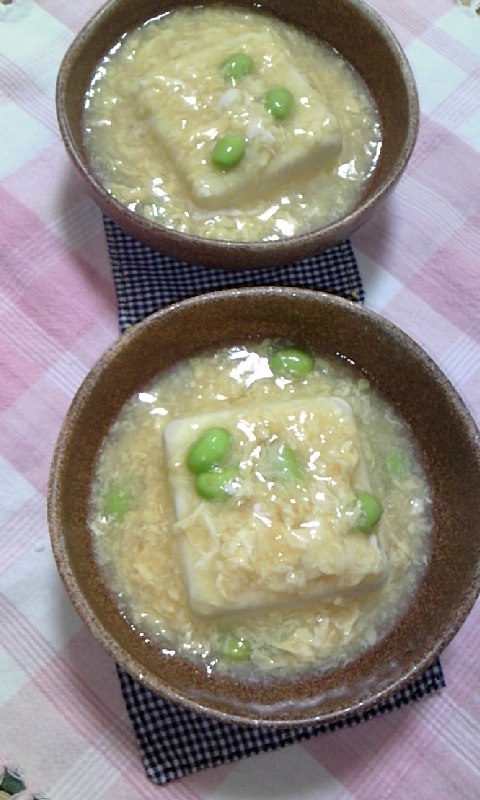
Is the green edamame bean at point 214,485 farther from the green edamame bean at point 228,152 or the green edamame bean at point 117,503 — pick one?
the green edamame bean at point 228,152

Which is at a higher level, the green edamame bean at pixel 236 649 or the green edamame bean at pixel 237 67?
the green edamame bean at pixel 237 67

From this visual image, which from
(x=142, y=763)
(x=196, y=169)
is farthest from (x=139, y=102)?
(x=142, y=763)

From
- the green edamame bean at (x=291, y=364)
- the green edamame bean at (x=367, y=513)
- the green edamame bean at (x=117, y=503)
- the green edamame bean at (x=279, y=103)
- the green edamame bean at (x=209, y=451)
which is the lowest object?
the green edamame bean at (x=367, y=513)

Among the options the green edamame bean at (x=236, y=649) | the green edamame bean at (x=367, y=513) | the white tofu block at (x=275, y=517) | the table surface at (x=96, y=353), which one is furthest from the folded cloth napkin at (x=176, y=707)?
the green edamame bean at (x=367, y=513)

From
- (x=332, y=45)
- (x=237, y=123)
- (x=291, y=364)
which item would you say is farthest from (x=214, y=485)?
(x=332, y=45)

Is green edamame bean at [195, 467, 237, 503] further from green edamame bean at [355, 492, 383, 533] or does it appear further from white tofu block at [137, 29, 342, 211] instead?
white tofu block at [137, 29, 342, 211]

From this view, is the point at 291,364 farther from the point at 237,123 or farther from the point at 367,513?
the point at 237,123

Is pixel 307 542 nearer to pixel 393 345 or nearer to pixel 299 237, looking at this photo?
pixel 393 345

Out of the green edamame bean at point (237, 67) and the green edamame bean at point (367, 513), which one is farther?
the green edamame bean at point (237, 67)
